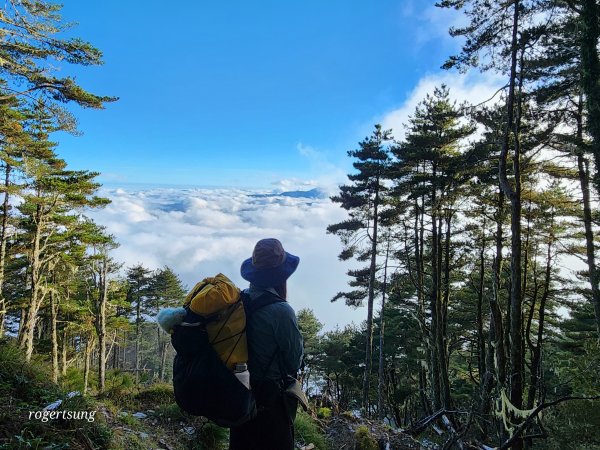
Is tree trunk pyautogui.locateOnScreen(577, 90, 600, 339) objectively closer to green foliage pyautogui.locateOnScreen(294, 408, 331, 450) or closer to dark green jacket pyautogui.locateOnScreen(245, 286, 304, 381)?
green foliage pyautogui.locateOnScreen(294, 408, 331, 450)

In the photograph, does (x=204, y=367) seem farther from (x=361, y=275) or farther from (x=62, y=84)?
(x=361, y=275)

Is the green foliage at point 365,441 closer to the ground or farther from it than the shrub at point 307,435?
farther from it

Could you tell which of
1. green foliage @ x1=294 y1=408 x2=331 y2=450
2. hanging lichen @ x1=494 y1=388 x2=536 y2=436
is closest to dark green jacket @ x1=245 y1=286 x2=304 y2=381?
hanging lichen @ x1=494 y1=388 x2=536 y2=436

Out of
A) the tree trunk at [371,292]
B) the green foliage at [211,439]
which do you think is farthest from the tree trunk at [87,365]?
the green foliage at [211,439]

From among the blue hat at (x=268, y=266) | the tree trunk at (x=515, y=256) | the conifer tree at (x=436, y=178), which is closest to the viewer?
the blue hat at (x=268, y=266)

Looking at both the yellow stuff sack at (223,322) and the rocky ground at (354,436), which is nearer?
the yellow stuff sack at (223,322)

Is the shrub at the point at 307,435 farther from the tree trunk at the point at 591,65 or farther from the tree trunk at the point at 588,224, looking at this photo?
the tree trunk at the point at 588,224

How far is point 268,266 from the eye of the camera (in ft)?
9.05

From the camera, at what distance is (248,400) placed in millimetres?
2242

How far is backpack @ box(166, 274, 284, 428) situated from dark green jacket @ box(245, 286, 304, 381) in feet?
0.46

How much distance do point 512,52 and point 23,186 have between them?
1846 centimetres

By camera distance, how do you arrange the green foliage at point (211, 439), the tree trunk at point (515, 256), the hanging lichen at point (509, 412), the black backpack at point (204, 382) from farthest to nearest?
the tree trunk at point (515, 256)
the green foliage at point (211, 439)
the hanging lichen at point (509, 412)
the black backpack at point (204, 382)

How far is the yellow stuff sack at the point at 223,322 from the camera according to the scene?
2296 millimetres

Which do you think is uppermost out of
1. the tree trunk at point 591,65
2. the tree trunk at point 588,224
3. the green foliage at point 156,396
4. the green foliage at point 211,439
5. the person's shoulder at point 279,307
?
the tree trunk at point 591,65
